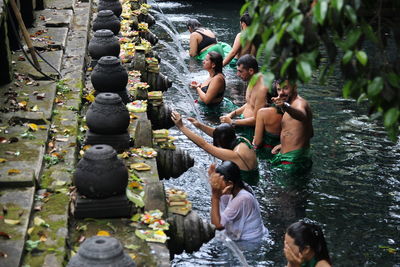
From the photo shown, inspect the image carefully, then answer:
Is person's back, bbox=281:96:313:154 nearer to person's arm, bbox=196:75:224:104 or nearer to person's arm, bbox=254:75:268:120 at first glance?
person's arm, bbox=254:75:268:120

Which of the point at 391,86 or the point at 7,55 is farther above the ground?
the point at 391,86

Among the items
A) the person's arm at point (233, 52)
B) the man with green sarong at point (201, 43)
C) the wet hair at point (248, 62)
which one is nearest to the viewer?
the wet hair at point (248, 62)

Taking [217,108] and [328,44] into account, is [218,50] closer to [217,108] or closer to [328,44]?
[217,108]

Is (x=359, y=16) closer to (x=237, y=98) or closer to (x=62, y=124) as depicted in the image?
(x=62, y=124)

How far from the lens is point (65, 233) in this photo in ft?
19.2

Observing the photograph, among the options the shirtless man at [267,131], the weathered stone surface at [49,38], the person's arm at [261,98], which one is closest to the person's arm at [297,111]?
the shirtless man at [267,131]

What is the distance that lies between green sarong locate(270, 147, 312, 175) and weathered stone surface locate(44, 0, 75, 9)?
23.8 feet

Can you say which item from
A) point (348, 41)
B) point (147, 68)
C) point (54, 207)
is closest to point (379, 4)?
point (348, 41)

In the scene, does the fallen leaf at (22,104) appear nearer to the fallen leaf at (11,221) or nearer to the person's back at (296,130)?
the fallen leaf at (11,221)

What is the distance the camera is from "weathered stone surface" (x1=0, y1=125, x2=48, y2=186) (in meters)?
6.72

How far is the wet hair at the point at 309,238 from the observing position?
19.4ft

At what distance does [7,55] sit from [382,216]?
555cm

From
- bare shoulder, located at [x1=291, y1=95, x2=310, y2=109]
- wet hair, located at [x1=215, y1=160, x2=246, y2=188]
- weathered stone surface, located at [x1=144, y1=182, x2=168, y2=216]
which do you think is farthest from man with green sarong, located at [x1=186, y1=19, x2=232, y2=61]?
weathered stone surface, located at [x1=144, y1=182, x2=168, y2=216]

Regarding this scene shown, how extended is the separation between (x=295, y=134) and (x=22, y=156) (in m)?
3.83
